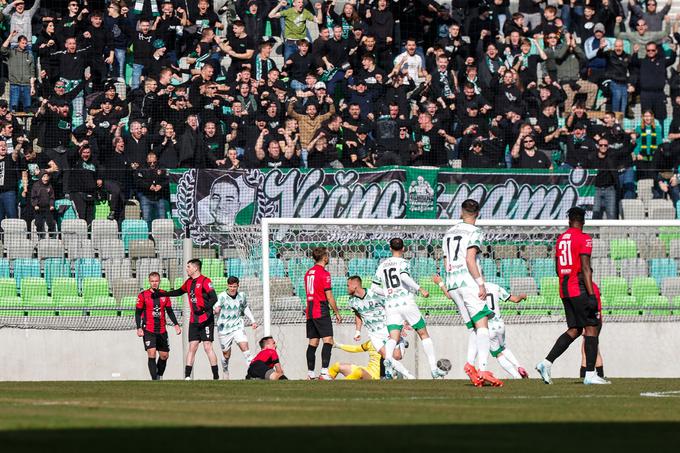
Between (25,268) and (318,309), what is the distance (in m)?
4.87

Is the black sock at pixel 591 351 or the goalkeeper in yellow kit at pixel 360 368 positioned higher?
the black sock at pixel 591 351

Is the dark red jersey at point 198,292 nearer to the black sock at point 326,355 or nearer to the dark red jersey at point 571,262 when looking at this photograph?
the black sock at point 326,355

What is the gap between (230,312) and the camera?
68.6 feet

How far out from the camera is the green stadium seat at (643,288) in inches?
863

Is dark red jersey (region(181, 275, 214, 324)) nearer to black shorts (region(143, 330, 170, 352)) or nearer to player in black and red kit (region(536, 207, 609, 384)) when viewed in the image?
black shorts (region(143, 330, 170, 352))

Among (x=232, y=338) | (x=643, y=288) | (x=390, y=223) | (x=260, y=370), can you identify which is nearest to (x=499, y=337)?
(x=260, y=370)

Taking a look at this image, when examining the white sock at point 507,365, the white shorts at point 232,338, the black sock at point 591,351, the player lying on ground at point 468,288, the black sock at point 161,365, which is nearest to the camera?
the player lying on ground at point 468,288

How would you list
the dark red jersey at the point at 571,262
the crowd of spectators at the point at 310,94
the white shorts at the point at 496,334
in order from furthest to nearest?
the crowd of spectators at the point at 310,94 < the white shorts at the point at 496,334 < the dark red jersey at the point at 571,262

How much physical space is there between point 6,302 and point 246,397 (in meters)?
10.4

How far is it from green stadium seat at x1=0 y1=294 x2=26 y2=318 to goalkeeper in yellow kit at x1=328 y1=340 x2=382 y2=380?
16.6 feet

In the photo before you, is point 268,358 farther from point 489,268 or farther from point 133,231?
point 489,268

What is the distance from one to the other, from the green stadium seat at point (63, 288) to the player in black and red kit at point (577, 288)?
9.30 meters

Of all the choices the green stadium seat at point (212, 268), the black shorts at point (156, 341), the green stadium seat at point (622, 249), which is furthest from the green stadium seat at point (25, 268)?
the green stadium seat at point (622, 249)

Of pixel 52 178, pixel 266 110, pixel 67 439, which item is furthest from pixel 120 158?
pixel 67 439
